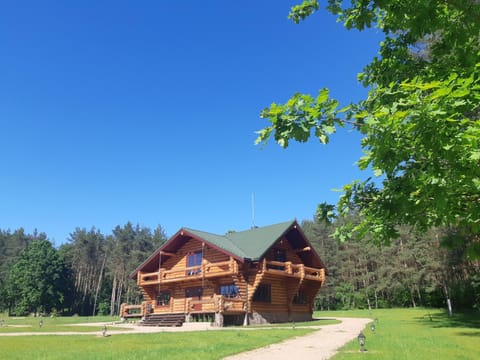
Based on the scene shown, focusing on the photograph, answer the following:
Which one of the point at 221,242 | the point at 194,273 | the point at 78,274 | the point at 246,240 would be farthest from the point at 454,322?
the point at 78,274

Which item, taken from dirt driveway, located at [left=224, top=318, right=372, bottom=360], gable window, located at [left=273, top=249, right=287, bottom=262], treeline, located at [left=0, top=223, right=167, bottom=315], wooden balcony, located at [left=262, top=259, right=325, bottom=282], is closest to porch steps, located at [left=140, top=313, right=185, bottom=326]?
wooden balcony, located at [left=262, top=259, right=325, bottom=282]

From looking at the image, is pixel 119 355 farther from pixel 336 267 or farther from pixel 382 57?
pixel 336 267

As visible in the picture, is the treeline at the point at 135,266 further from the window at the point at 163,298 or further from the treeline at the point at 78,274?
the window at the point at 163,298

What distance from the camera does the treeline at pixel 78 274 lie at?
6054cm

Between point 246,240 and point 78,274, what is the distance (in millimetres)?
59684

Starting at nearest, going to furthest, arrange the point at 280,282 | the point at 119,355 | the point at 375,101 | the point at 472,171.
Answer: the point at 472,171, the point at 375,101, the point at 119,355, the point at 280,282

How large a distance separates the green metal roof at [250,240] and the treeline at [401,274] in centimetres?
519

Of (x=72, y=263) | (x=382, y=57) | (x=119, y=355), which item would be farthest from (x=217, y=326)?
(x=72, y=263)

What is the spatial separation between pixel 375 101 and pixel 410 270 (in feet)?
142

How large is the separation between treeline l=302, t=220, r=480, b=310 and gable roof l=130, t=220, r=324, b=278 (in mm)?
3908

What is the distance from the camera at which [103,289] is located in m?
71.8

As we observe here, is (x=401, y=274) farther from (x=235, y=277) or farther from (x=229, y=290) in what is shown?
(x=235, y=277)

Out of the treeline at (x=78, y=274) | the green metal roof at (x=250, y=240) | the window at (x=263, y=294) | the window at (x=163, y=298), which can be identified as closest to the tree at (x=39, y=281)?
the treeline at (x=78, y=274)

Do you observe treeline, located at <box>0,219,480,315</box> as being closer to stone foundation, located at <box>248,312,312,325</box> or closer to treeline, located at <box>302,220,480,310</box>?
treeline, located at <box>302,220,480,310</box>
